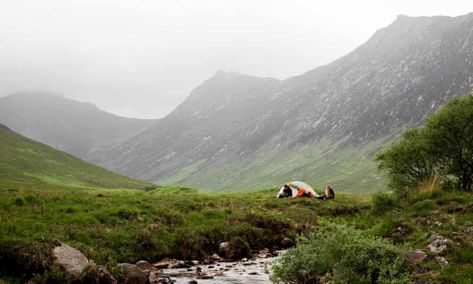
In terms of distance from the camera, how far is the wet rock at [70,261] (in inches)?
722

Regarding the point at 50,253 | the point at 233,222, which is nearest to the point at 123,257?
the point at 50,253

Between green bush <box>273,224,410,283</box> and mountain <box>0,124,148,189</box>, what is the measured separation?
71145 millimetres

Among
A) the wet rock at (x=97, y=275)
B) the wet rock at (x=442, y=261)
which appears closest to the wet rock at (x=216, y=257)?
the wet rock at (x=97, y=275)

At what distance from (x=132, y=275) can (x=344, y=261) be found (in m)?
10.1

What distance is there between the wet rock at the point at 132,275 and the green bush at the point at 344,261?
655 cm

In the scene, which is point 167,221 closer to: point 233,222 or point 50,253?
point 233,222

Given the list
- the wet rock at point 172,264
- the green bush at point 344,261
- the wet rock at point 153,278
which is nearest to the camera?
the green bush at point 344,261

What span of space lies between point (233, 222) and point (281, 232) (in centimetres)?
398

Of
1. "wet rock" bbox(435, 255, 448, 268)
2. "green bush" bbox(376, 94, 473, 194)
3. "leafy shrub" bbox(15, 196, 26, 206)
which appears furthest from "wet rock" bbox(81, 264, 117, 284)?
"green bush" bbox(376, 94, 473, 194)

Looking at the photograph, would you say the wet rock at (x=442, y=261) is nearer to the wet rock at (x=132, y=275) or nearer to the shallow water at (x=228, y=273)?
the shallow water at (x=228, y=273)

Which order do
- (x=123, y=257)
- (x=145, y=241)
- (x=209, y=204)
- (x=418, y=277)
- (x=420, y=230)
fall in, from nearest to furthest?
1. (x=418, y=277)
2. (x=420, y=230)
3. (x=123, y=257)
4. (x=145, y=241)
5. (x=209, y=204)

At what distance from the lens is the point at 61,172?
348 ft

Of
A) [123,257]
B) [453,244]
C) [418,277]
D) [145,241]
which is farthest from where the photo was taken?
[145,241]

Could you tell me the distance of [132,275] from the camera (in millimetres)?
19797
